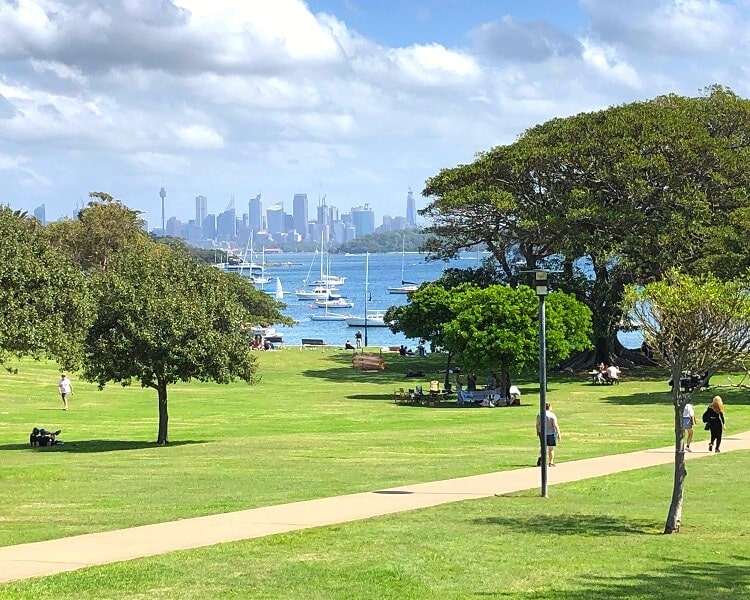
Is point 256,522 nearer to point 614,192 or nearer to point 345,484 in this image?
point 345,484

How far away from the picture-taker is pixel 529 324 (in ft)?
166

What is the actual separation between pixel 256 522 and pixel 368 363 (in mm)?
53474

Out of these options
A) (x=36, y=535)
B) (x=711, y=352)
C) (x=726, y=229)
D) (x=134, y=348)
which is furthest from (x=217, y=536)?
(x=726, y=229)

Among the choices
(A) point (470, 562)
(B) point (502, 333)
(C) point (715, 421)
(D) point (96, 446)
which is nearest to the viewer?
(A) point (470, 562)

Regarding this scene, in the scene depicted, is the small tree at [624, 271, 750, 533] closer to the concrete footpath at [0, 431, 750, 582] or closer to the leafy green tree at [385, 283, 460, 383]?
the concrete footpath at [0, 431, 750, 582]

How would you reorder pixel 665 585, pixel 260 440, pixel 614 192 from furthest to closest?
1. pixel 614 192
2. pixel 260 440
3. pixel 665 585

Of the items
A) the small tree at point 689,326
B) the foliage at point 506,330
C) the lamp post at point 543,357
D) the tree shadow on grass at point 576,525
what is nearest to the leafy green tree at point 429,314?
the foliage at point 506,330

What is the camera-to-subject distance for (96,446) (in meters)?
33.8

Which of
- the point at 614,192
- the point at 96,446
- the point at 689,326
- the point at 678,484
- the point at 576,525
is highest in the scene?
the point at 614,192

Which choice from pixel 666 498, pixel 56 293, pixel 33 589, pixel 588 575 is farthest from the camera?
pixel 56 293

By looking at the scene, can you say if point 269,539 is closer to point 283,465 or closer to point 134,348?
point 283,465

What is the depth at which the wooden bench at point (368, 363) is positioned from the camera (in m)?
71.1

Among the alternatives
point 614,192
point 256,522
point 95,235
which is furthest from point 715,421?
point 95,235

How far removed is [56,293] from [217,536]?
11.5 m
